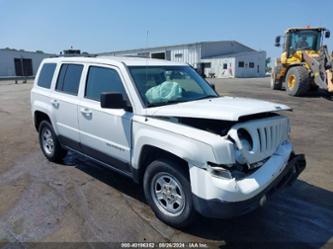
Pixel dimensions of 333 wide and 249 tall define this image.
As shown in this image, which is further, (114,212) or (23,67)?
(23,67)

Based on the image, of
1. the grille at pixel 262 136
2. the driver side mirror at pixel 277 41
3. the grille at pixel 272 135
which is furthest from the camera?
the driver side mirror at pixel 277 41

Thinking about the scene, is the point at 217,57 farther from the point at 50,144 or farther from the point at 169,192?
the point at 169,192

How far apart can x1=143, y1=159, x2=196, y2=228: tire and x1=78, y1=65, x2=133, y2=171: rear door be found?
491mm

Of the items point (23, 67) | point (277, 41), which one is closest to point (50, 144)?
point (277, 41)

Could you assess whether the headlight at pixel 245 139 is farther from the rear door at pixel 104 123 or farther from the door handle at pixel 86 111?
the door handle at pixel 86 111

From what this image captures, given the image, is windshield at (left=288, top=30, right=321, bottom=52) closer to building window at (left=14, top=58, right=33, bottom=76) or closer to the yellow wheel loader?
the yellow wheel loader

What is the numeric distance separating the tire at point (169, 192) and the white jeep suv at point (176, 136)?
0.01m

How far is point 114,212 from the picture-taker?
4035mm

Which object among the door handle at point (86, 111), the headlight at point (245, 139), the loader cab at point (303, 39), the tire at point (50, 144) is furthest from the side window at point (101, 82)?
the loader cab at point (303, 39)

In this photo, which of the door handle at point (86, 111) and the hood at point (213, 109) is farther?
the door handle at point (86, 111)

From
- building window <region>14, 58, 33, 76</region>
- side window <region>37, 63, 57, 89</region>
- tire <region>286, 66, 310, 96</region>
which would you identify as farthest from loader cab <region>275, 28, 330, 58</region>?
building window <region>14, 58, 33, 76</region>

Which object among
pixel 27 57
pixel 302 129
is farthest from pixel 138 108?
pixel 27 57

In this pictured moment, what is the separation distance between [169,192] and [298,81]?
14072 millimetres

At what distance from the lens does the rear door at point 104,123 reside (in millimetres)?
4086
